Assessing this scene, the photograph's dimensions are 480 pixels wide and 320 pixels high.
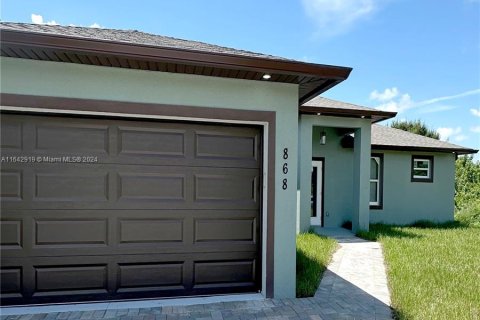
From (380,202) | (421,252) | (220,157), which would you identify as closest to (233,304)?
(220,157)

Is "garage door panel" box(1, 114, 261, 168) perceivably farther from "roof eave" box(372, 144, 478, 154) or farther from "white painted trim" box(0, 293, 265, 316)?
"roof eave" box(372, 144, 478, 154)

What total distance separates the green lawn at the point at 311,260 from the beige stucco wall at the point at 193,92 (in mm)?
381

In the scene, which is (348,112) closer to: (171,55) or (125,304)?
(171,55)

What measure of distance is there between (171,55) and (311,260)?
475 centimetres

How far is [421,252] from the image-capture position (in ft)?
22.1

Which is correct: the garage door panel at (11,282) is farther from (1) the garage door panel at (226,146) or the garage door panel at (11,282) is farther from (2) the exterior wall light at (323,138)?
(2) the exterior wall light at (323,138)

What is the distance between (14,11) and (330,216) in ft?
32.5

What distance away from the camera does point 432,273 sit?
17.6ft

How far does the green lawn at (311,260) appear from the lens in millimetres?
4656

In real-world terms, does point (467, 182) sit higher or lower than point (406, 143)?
lower

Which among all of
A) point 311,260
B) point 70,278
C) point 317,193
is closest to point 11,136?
point 70,278

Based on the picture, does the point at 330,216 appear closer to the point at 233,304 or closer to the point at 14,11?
the point at 233,304

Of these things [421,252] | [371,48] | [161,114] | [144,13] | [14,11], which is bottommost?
[421,252]

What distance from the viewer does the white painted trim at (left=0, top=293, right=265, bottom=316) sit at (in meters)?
3.72
